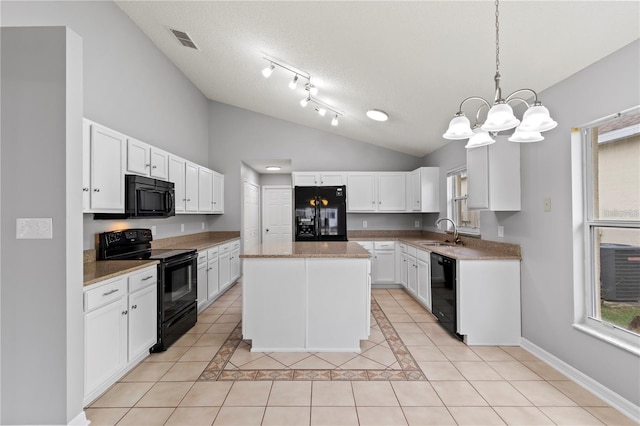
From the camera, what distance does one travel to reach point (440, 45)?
2359 millimetres

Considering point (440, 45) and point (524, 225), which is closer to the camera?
point (440, 45)

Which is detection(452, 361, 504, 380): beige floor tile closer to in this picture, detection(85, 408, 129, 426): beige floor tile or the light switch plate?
detection(85, 408, 129, 426): beige floor tile

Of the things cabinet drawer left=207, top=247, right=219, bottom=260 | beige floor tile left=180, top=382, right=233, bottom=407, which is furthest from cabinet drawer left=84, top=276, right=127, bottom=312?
cabinet drawer left=207, top=247, right=219, bottom=260

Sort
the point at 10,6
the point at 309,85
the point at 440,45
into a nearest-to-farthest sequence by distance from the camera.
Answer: the point at 10,6
the point at 440,45
the point at 309,85

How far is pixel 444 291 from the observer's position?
3297 mm

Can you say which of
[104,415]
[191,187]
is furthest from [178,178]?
[104,415]

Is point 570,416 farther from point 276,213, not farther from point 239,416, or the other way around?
point 276,213

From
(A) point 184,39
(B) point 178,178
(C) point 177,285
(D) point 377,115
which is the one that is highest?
(A) point 184,39

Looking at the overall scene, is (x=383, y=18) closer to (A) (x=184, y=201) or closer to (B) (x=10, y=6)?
(B) (x=10, y=6)

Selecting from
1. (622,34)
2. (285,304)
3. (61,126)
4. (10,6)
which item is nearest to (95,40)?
(10,6)

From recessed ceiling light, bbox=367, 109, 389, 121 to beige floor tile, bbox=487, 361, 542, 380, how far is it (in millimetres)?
3062

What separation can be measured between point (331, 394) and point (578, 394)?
1758mm

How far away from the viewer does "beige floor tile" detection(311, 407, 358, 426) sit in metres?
1.86

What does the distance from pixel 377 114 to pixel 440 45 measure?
171 cm
